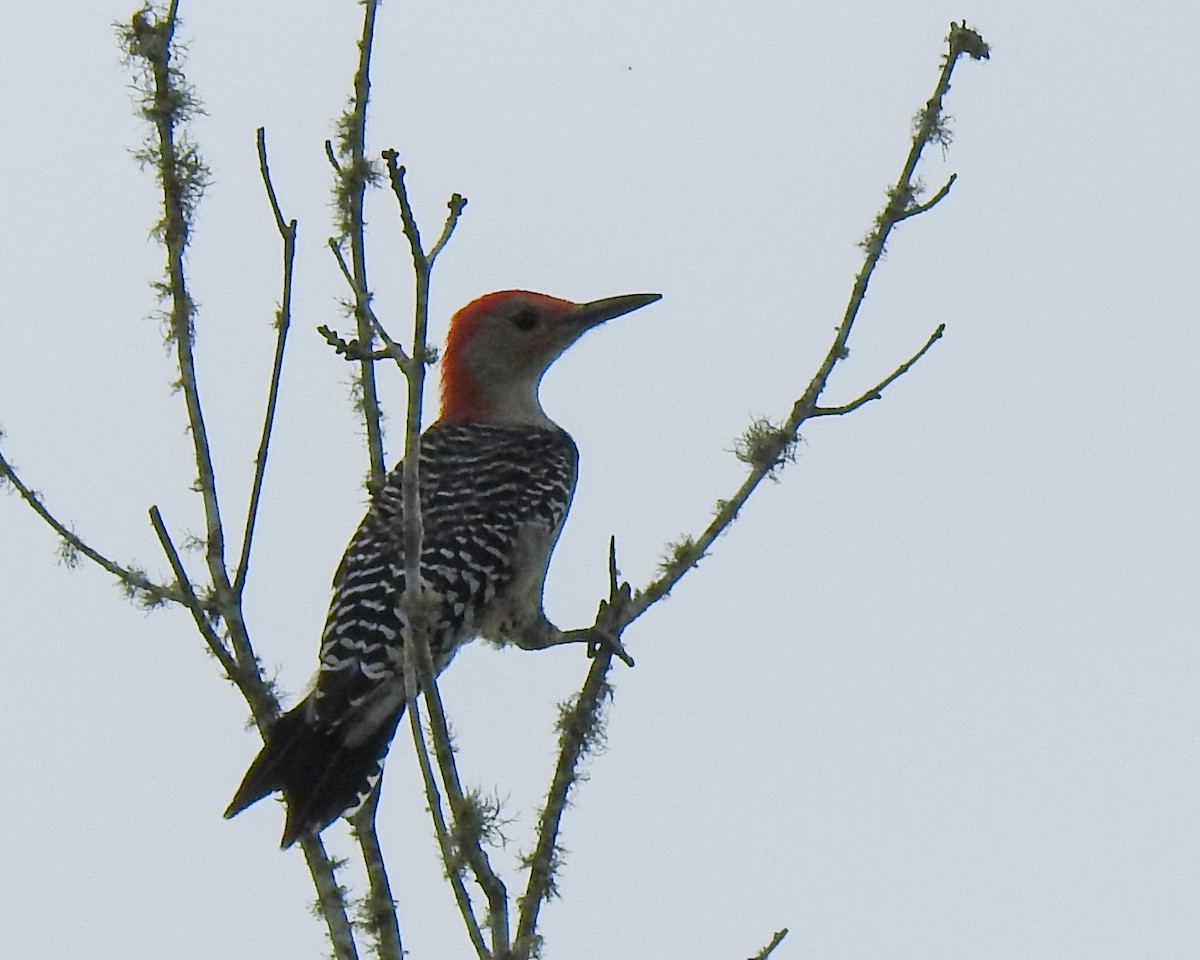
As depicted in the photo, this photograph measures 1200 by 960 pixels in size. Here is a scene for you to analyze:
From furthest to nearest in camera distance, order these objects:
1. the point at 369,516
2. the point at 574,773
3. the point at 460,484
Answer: the point at 460,484, the point at 369,516, the point at 574,773

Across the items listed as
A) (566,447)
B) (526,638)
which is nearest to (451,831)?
(526,638)

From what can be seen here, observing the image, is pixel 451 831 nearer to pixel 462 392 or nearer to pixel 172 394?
pixel 172 394

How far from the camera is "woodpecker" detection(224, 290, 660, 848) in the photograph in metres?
4.49

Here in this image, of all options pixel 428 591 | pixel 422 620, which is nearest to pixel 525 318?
pixel 428 591

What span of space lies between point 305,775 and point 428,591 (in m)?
0.83

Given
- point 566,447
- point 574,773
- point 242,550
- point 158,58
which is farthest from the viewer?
point 566,447

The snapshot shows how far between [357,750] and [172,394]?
100 centimetres

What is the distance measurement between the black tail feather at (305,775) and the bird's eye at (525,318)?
104 inches

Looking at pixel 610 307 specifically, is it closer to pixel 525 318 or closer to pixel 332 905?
pixel 525 318

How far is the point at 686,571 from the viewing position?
4316 millimetres

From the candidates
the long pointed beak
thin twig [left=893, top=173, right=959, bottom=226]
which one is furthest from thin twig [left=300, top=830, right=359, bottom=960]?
the long pointed beak

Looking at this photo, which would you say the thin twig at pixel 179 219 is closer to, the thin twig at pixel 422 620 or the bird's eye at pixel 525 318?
the thin twig at pixel 422 620

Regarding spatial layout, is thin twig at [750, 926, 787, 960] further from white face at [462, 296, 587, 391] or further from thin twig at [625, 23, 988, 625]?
white face at [462, 296, 587, 391]

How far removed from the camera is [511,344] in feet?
22.6
